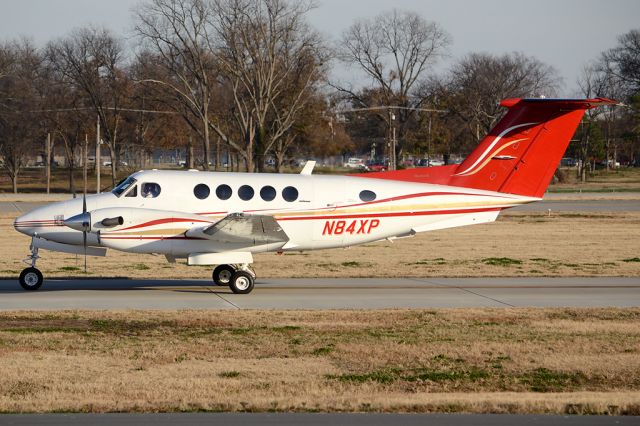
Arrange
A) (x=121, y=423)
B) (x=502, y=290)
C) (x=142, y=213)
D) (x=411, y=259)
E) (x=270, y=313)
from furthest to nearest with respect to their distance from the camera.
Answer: (x=411, y=259) → (x=502, y=290) → (x=142, y=213) → (x=270, y=313) → (x=121, y=423)

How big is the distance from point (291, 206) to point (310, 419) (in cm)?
1173

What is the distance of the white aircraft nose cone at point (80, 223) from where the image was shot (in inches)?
810

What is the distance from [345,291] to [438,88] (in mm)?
84426

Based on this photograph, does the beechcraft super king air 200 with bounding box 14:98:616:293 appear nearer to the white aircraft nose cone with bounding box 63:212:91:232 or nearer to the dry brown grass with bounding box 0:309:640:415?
the white aircraft nose cone with bounding box 63:212:91:232

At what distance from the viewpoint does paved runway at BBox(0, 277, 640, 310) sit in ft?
65.5

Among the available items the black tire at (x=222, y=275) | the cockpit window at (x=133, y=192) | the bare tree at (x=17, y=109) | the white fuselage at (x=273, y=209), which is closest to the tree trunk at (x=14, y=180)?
the bare tree at (x=17, y=109)

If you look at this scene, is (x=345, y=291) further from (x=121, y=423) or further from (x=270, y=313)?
(x=121, y=423)

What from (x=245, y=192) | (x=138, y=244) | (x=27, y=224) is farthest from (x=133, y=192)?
(x=245, y=192)

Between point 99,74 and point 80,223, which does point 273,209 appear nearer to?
point 80,223

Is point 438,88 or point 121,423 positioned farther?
point 438,88

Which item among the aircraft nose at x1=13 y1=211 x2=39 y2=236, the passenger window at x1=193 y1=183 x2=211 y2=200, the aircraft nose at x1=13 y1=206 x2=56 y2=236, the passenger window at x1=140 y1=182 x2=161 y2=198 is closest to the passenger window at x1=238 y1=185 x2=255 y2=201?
the passenger window at x1=193 y1=183 x2=211 y2=200

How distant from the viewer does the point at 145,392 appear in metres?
11.9

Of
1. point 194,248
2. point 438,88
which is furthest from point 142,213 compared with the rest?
point 438,88

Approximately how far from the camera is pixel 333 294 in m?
21.7
